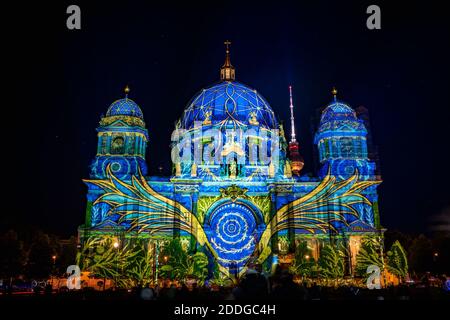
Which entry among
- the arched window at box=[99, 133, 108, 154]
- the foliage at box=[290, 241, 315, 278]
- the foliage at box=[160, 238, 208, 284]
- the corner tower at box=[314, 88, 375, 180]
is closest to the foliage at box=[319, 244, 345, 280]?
the foliage at box=[290, 241, 315, 278]

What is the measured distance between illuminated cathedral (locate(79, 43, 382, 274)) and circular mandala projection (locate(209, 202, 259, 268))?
0.13m

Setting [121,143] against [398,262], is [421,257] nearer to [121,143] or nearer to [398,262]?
[398,262]

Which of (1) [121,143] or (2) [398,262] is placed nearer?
(2) [398,262]

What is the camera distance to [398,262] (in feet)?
118

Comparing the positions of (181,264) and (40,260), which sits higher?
(40,260)

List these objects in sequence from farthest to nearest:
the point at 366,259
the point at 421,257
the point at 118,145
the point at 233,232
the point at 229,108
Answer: the point at 229,108 → the point at 421,257 → the point at 118,145 → the point at 233,232 → the point at 366,259

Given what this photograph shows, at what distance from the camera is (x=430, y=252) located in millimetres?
53094

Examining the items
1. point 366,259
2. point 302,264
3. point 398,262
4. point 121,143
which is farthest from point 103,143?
point 398,262

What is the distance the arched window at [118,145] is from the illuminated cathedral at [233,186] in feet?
0.46

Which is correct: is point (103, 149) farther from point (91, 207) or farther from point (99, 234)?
point (99, 234)

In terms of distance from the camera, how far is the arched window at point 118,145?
5156 cm

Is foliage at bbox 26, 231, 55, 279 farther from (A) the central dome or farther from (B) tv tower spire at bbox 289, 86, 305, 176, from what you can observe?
(B) tv tower spire at bbox 289, 86, 305, 176

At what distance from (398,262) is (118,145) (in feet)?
122
